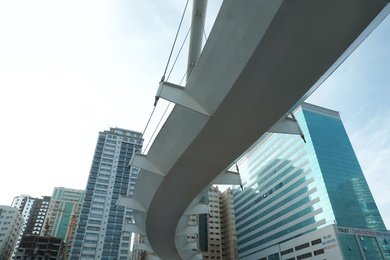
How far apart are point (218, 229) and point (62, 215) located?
79.2m

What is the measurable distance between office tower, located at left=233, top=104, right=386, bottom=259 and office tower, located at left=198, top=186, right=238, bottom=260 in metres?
4.71

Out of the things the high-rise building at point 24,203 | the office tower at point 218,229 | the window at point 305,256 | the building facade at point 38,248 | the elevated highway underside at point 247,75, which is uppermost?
the high-rise building at point 24,203

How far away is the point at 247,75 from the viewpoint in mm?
6637

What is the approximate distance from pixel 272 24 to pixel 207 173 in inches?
266

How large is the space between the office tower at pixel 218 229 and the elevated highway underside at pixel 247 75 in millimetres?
82994

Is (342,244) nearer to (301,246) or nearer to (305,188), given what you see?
(301,246)

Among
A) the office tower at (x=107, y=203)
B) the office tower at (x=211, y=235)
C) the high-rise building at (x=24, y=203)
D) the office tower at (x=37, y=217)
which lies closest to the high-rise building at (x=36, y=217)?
the office tower at (x=37, y=217)

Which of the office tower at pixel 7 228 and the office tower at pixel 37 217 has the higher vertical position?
the office tower at pixel 37 217

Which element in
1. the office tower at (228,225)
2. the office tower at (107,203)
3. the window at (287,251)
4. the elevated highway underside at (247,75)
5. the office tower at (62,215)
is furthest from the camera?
the office tower at (62,215)

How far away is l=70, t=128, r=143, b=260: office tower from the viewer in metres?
86.9

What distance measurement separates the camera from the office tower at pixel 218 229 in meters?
93.9

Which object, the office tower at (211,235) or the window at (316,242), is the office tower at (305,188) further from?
the office tower at (211,235)

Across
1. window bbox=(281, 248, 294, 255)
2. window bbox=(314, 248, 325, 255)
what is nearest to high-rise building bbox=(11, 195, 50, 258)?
window bbox=(281, 248, 294, 255)

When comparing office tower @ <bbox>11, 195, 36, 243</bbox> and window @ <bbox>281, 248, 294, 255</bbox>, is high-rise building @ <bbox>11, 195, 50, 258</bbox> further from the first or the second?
window @ <bbox>281, 248, 294, 255</bbox>
